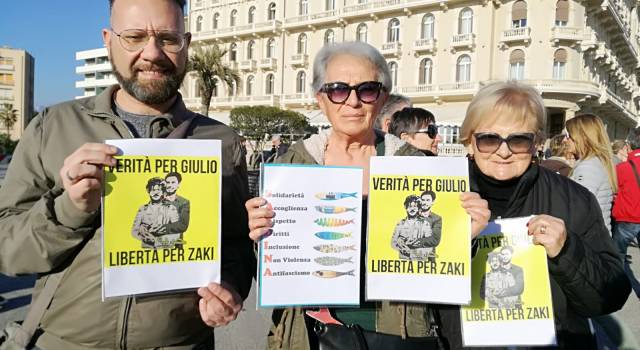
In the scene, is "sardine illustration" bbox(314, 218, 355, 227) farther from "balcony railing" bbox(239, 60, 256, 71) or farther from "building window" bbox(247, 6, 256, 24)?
"building window" bbox(247, 6, 256, 24)

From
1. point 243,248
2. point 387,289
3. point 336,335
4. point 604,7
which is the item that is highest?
point 604,7

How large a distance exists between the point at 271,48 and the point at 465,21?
1808 cm

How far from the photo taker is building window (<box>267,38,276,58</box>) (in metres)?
42.0

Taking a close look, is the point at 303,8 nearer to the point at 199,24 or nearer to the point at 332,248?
the point at 199,24

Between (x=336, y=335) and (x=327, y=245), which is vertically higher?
(x=327, y=245)

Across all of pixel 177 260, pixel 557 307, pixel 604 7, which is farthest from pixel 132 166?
pixel 604 7

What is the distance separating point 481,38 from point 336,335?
3308cm

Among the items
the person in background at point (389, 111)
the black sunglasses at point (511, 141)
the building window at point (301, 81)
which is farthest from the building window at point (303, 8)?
the black sunglasses at point (511, 141)

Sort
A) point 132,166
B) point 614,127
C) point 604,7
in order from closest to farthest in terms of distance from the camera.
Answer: point 132,166 → point 604,7 → point 614,127

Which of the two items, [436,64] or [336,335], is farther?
[436,64]

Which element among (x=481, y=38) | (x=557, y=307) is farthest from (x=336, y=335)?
(x=481, y=38)

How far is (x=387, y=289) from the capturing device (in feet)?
6.02

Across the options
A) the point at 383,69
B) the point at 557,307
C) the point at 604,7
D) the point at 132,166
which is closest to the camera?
the point at 132,166

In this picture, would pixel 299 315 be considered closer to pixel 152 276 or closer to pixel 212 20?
pixel 152 276
